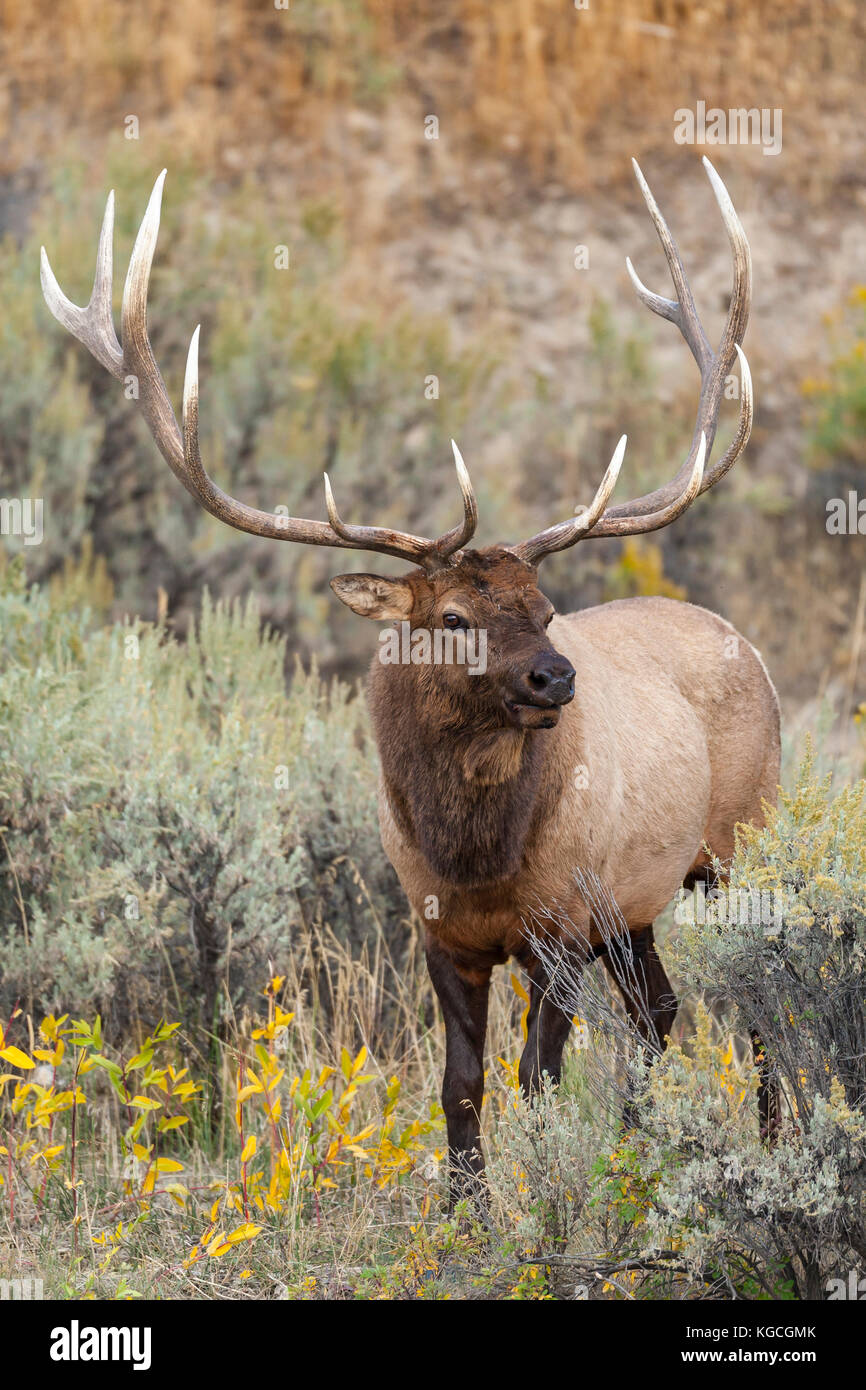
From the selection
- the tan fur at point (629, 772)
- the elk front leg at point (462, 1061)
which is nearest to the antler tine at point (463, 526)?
the tan fur at point (629, 772)

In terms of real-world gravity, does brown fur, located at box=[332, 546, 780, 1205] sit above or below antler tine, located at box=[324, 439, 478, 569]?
below

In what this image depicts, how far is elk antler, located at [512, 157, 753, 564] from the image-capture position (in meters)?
4.82

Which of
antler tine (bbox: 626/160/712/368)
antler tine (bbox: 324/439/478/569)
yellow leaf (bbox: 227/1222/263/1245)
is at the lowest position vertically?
yellow leaf (bbox: 227/1222/263/1245)

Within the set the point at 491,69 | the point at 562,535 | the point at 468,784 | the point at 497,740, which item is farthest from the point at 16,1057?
the point at 491,69

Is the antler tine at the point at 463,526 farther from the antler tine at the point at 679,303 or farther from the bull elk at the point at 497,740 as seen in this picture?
the antler tine at the point at 679,303

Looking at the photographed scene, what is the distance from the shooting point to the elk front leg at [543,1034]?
15.5 ft

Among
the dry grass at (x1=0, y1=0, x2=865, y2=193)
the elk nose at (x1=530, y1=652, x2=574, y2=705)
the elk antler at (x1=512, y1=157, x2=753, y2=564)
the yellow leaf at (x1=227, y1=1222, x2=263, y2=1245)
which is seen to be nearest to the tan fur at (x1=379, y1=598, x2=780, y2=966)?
the elk nose at (x1=530, y1=652, x2=574, y2=705)

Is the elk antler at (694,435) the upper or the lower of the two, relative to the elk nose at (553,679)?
upper

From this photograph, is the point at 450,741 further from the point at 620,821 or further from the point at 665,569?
the point at 665,569

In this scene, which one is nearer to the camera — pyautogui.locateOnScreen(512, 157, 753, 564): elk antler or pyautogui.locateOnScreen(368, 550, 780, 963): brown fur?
pyautogui.locateOnScreen(368, 550, 780, 963): brown fur

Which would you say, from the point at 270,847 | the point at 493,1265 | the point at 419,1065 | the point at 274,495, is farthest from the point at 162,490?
the point at 493,1265

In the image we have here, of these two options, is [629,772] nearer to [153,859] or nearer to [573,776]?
[573,776]

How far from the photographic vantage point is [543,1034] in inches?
188

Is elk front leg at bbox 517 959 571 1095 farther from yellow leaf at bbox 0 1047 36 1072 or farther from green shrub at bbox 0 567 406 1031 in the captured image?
yellow leaf at bbox 0 1047 36 1072
